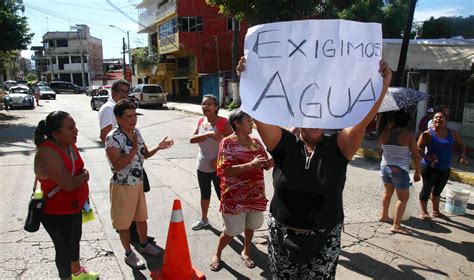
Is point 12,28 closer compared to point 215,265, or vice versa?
point 215,265

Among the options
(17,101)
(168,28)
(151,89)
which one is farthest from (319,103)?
(168,28)

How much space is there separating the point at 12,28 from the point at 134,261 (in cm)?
1681

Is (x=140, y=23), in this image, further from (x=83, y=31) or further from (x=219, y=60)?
(x=83, y=31)

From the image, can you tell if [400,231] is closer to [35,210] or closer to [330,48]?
Answer: [330,48]

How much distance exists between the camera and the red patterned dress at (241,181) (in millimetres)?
3822

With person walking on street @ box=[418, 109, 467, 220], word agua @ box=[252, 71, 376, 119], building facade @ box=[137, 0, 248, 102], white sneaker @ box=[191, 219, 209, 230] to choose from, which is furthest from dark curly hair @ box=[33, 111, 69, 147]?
building facade @ box=[137, 0, 248, 102]

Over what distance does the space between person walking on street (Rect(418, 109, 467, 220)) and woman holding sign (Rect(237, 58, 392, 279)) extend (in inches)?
137

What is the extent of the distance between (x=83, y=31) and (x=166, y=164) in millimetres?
68235

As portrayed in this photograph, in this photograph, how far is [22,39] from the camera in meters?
17.8

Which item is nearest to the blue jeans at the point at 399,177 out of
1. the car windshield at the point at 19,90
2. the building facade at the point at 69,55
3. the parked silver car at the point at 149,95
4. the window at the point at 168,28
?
the parked silver car at the point at 149,95

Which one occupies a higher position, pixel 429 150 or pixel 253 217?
pixel 429 150

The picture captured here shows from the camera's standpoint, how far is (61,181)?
125 inches

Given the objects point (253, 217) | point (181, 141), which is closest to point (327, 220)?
point (253, 217)

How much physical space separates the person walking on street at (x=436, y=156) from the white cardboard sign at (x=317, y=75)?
11.7ft
